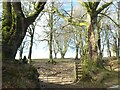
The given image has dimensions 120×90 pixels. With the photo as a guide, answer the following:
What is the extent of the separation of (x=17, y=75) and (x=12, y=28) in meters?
2.12

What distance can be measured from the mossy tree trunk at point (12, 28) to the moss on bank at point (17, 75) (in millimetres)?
514

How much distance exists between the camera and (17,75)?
349 inches

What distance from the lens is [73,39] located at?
26344 millimetres

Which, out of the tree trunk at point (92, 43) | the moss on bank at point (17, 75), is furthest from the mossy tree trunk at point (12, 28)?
the tree trunk at point (92, 43)

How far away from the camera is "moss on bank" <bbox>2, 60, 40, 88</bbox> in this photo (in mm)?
8352

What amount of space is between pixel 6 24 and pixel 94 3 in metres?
6.55

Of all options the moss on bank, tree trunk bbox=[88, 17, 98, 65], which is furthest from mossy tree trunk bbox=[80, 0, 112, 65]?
the moss on bank

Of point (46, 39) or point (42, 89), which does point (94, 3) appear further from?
point (46, 39)

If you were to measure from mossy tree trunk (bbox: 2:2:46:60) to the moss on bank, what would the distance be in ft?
1.69

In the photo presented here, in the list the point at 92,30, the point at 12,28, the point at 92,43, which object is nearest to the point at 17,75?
the point at 12,28

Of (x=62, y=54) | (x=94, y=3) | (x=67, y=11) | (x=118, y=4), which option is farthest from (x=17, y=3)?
(x=62, y=54)

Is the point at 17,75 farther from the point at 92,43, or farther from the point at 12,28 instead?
the point at 92,43

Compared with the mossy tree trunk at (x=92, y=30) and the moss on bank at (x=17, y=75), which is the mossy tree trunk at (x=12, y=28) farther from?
the mossy tree trunk at (x=92, y=30)

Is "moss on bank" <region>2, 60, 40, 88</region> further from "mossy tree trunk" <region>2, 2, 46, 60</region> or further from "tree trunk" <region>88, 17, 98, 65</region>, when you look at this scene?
"tree trunk" <region>88, 17, 98, 65</region>
